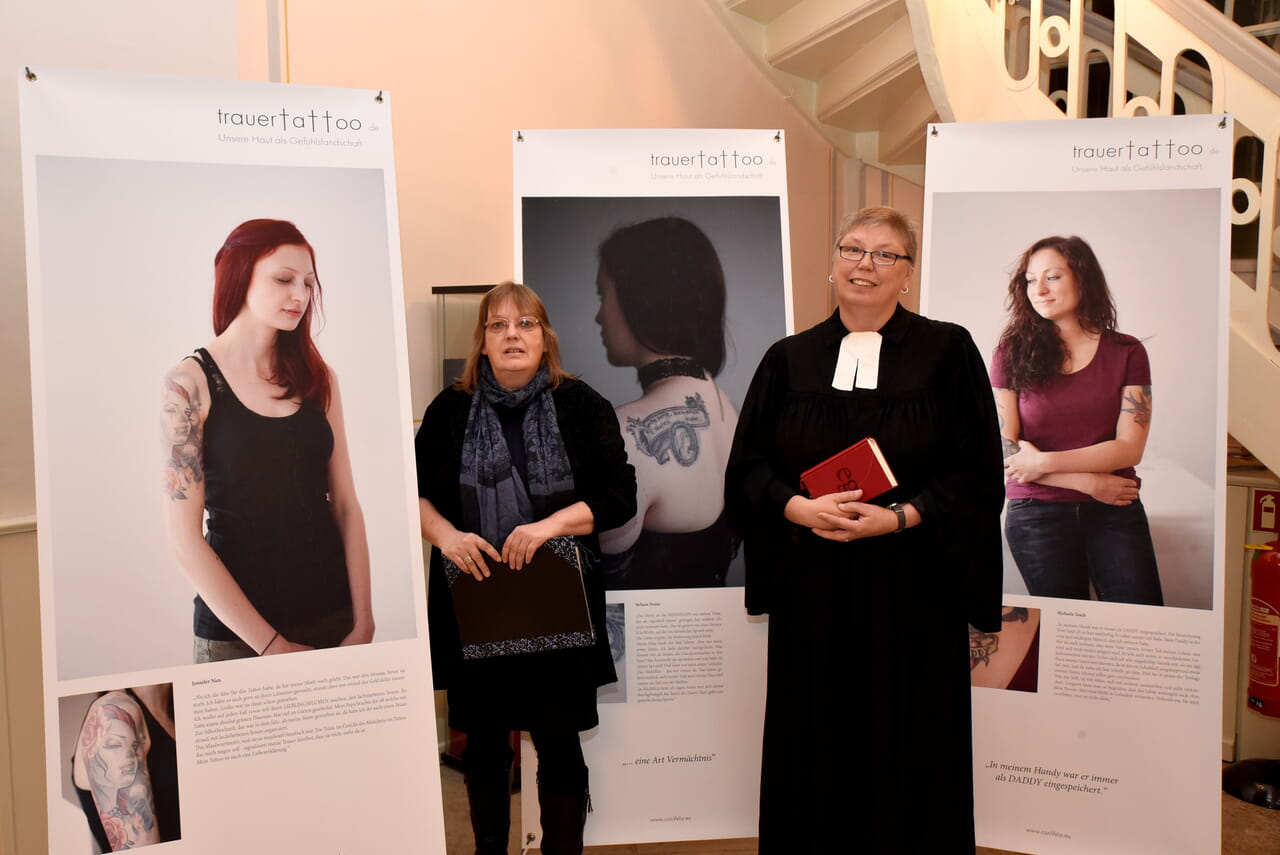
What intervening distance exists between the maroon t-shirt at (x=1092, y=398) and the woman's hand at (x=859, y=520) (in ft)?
2.21

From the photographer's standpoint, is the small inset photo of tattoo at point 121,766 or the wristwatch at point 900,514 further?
the wristwatch at point 900,514

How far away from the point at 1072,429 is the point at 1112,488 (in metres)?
0.18

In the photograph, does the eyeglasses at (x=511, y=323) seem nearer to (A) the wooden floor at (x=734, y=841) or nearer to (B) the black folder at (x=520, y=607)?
(B) the black folder at (x=520, y=607)

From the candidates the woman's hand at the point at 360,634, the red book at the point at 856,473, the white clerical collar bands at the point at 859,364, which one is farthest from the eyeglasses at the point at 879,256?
the woman's hand at the point at 360,634

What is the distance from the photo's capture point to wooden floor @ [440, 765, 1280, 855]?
2.73 metres

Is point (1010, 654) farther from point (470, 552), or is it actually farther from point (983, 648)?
point (470, 552)

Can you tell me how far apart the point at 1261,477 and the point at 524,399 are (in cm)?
269

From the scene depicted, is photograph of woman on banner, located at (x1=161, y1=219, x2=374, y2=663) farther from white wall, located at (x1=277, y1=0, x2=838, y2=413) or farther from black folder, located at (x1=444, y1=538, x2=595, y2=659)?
white wall, located at (x1=277, y1=0, x2=838, y2=413)

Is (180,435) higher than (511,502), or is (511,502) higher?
(180,435)

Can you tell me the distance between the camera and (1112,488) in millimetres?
2332

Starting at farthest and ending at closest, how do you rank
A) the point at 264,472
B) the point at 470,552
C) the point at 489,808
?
the point at 489,808 → the point at 470,552 → the point at 264,472

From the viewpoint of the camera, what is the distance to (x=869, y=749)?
2041 millimetres

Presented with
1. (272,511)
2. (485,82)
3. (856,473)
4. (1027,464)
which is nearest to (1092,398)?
(1027,464)

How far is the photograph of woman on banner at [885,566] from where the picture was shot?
201 cm
